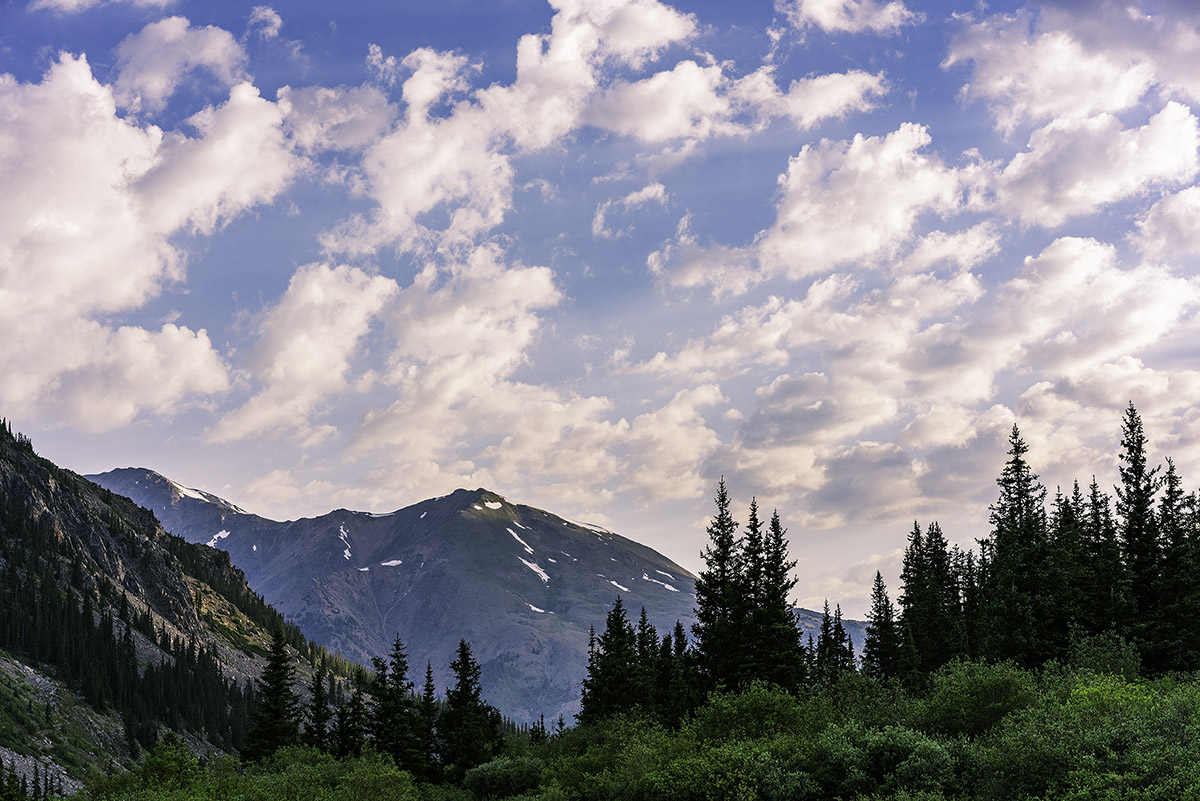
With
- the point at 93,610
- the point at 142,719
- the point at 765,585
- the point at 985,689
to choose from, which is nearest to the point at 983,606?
the point at 765,585

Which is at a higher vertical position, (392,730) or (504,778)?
(392,730)

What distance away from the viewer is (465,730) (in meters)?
81.8

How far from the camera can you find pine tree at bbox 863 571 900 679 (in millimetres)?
91562

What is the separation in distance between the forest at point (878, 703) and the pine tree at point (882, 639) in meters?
0.40

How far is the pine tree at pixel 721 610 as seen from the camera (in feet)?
202

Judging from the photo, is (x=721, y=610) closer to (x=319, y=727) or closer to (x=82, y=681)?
(x=319, y=727)

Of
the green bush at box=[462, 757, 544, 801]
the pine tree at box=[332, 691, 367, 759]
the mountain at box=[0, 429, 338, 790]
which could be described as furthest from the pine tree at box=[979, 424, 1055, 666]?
the mountain at box=[0, 429, 338, 790]

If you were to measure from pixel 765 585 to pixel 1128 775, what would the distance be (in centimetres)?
3697

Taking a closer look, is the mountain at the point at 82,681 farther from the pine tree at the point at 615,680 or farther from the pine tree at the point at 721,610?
the pine tree at the point at 721,610

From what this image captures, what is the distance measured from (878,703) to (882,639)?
5778 centimetres

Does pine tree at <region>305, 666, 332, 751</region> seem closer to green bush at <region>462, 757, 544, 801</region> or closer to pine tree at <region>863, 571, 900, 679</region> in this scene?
green bush at <region>462, 757, 544, 801</region>

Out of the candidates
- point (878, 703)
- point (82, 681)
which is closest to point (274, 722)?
point (878, 703)

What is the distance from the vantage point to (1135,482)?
2569 inches

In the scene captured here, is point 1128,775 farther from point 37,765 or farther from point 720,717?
point 37,765
